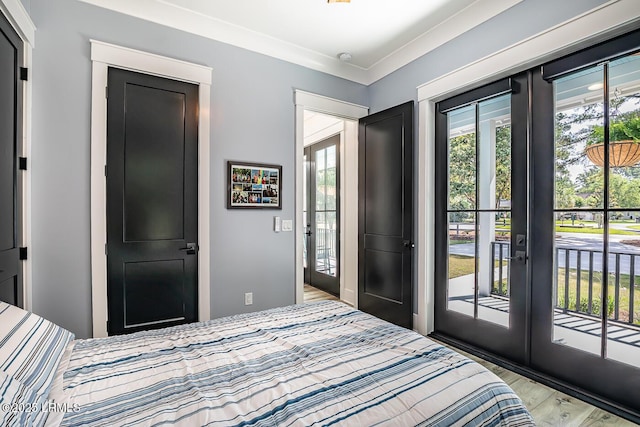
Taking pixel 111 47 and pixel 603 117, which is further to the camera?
pixel 111 47

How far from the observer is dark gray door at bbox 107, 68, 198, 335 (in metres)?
2.54

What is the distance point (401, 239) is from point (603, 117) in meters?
1.81

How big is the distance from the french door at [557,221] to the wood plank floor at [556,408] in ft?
0.35

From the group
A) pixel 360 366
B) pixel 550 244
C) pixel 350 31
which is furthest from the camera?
pixel 350 31

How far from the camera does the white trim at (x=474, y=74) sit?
6.39 ft

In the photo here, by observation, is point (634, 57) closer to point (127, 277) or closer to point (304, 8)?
point (304, 8)

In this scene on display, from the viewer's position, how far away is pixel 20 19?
2.05 metres

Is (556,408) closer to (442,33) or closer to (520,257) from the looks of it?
(520,257)

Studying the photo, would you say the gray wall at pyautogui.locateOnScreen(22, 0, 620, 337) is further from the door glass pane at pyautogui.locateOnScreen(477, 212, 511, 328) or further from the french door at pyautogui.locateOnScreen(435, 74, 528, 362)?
the door glass pane at pyautogui.locateOnScreen(477, 212, 511, 328)

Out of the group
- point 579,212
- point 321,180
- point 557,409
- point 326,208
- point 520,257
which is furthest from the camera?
point 321,180

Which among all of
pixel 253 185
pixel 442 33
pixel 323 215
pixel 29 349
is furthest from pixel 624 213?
pixel 323 215

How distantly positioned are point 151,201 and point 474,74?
2.95 metres

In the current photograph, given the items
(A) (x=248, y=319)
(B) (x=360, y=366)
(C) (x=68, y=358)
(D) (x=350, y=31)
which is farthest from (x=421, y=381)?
(D) (x=350, y=31)

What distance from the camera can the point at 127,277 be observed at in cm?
257
